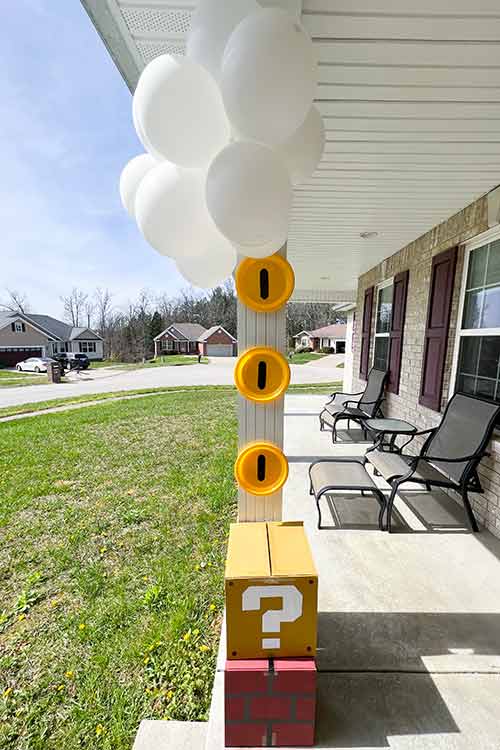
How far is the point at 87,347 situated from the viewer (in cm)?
3953

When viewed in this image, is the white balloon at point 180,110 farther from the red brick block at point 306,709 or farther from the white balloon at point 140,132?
the red brick block at point 306,709

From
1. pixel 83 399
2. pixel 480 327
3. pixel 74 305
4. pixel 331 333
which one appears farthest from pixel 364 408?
pixel 74 305

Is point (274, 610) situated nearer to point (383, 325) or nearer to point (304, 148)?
point (304, 148)

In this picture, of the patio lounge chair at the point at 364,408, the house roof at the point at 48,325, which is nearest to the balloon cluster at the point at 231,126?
the patio lounge chair at the point at 364,408

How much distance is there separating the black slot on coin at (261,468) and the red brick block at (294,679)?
0.72 m

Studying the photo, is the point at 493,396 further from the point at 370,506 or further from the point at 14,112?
the point at 14,112

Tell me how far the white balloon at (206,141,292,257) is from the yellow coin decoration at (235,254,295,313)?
399 millimetres

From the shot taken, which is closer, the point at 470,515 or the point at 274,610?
the point at 274,610

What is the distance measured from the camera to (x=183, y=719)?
1.61 meters

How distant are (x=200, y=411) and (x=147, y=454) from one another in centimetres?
358

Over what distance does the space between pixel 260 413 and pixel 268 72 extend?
127 cm

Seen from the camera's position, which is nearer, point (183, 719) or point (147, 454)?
point (183, 719)

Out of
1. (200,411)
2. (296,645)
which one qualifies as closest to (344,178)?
(296,645)

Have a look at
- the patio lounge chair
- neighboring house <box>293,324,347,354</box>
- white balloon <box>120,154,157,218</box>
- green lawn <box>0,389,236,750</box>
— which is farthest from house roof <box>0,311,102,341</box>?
white balloon <box>120,154,157,218</box>
